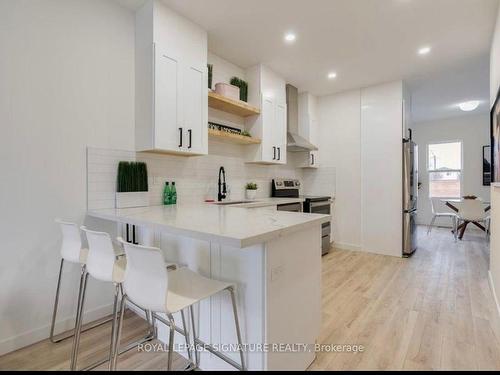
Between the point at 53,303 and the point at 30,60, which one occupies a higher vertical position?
the point at 30,60

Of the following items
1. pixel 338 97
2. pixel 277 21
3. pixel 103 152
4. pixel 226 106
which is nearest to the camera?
pixel 103 152

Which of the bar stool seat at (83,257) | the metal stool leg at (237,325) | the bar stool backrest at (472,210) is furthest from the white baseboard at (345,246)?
the bar stool seat at (83,257)

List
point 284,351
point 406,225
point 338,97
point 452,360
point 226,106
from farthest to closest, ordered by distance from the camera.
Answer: point 338,97
point 406,225
point 226,106
point 452,360
point 284,351

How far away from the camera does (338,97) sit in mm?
4480

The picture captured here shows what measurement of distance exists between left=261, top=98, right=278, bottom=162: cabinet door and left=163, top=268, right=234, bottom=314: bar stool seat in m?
2.25

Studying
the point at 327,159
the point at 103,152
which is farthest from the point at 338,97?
the point at 103,152

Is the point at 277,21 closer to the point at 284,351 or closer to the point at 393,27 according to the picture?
the point at 393,27

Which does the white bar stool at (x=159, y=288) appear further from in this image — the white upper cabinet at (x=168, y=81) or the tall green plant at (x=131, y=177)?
the white upper cabinet at (x=168, y=81)

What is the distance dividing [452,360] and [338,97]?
389 centimetres

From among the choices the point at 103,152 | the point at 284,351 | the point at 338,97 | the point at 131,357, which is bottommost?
the point at 131,357

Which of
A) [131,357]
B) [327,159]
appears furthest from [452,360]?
[327,159]

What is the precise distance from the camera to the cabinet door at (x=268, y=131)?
344 cm

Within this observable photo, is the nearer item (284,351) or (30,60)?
(284,351)

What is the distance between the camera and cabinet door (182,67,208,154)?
97.9 inches
